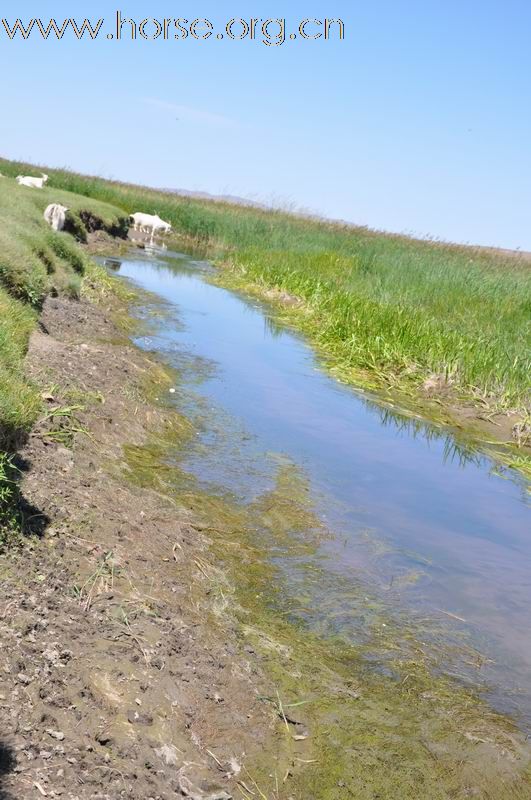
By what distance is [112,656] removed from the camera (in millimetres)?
3391

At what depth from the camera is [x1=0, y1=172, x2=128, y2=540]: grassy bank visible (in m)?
4.62

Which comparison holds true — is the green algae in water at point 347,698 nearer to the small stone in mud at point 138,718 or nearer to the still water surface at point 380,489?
the still water surface at point 380,489

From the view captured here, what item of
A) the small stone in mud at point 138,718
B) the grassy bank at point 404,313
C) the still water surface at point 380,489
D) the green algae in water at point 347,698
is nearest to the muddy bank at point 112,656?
the small stone in mud at point 138,718

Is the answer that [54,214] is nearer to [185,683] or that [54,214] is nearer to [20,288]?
[20,288]

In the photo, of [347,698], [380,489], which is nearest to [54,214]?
[380,489]

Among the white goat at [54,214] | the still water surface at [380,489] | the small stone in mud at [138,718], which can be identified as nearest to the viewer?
the small stone in mud at [138,718]

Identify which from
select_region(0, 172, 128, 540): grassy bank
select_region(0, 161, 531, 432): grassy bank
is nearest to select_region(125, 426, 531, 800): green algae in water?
select_region(0, 172, 128, 540): grassy bank

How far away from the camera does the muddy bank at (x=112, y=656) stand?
9.32 ft

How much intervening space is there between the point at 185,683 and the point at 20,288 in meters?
5.66

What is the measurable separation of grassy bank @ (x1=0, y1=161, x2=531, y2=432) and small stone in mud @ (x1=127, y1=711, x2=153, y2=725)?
8386 mm

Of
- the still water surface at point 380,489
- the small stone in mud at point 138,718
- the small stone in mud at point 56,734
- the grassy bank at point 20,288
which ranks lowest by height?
the still water surface at point 380,489

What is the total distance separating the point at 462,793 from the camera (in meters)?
3.41

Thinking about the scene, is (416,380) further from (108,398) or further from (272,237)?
(272,237)

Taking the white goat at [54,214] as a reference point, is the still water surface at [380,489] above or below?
below
